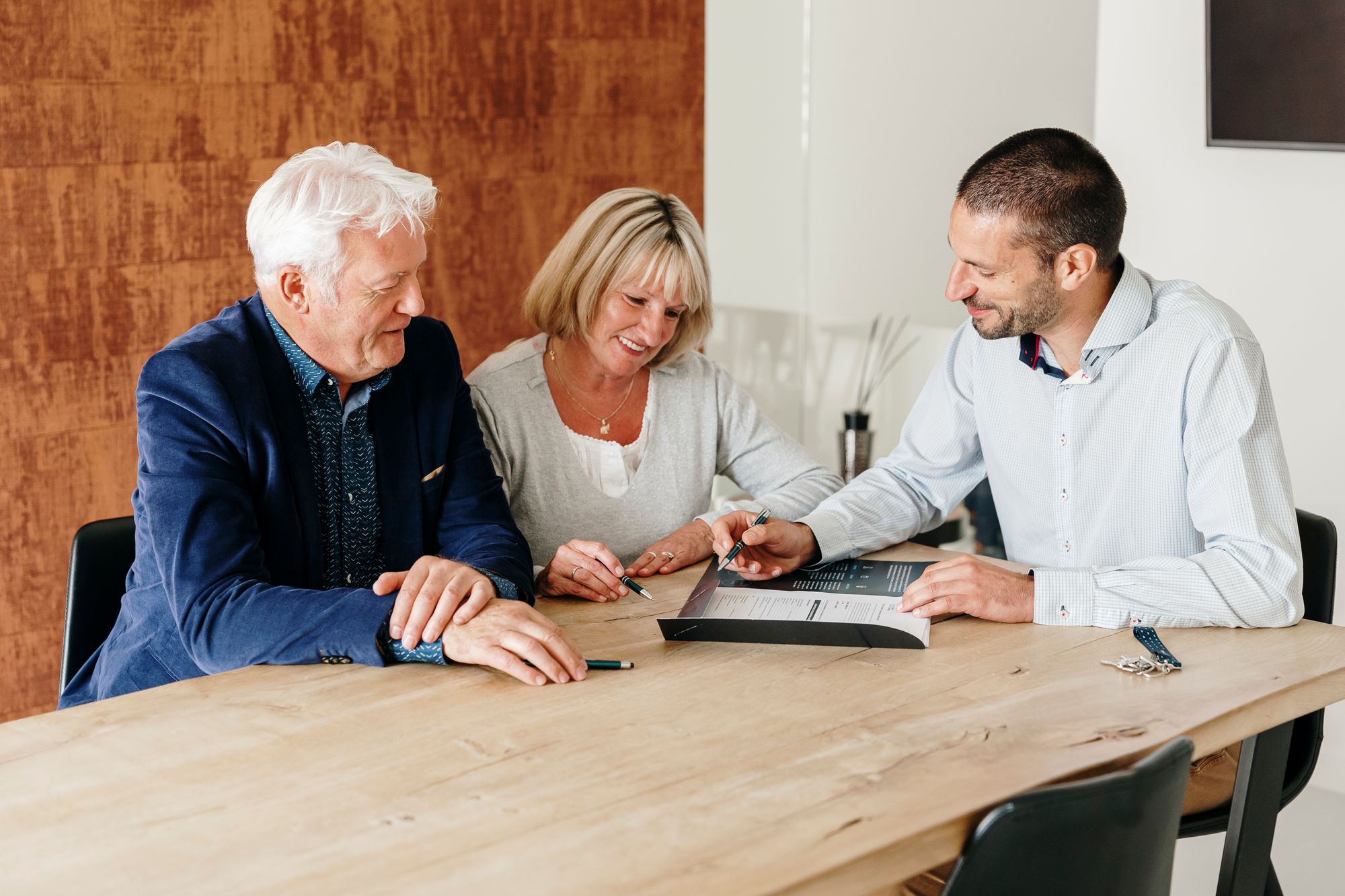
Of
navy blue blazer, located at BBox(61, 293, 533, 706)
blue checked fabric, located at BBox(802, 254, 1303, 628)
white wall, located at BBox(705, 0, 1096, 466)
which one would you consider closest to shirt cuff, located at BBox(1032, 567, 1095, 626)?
blue checked fabric, located at BBox(802, 254, 1303, 628)

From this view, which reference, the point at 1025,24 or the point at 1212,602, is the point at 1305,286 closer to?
the point at 1025,24

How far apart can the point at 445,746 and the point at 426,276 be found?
1940mm

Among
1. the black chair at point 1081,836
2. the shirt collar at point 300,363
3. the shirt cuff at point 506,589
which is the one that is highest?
the shirt collar at point 300,363

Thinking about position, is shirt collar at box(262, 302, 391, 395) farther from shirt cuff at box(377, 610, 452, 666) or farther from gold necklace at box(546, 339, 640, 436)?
gold necklace at box(546, 339, 640, 436)

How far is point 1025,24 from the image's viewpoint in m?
4.02

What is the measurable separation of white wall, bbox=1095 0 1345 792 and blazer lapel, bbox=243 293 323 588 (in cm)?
239

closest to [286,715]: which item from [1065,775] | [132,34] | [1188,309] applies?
[1065,775]

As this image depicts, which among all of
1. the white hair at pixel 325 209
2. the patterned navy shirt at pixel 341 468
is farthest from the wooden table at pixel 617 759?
the white hair at pixel 325 209

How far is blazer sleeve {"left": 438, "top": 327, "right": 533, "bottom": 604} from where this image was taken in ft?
6.67

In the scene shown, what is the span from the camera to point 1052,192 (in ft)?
6.73

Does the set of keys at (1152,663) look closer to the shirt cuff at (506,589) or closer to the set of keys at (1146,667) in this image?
the set of keys at (1146,667)

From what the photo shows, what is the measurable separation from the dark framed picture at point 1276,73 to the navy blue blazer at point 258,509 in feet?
7.03

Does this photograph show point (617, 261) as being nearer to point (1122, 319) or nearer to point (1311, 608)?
point (1122, 319)

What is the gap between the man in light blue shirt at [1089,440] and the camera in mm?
1851
